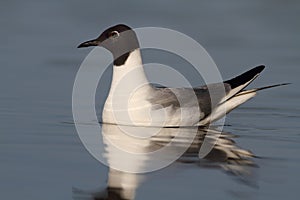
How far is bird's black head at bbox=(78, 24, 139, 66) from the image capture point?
11711mm

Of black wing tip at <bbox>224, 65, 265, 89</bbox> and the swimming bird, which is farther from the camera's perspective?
black wing tip at <bbox>224, 65, 265, 89</bbox>

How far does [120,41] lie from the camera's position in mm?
11734

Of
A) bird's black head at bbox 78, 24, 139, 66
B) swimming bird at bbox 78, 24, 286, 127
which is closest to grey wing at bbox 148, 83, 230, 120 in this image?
swimming bird at bbox 78, 24, 286, 127

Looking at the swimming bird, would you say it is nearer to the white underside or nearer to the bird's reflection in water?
the white underside

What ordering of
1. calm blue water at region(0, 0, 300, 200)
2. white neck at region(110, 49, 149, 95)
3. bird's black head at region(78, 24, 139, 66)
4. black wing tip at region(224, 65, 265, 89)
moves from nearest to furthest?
calm blue water at region(0, 0, 300, 200)
white neck at region(110, 49, 149, 95)
bird's black head at region(78, 24, 139, 66)
black wing tip at region(224, 65, 265, 89)

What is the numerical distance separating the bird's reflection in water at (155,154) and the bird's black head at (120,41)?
1.02 m

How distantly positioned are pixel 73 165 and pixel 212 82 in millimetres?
3868

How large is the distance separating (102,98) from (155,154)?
3.21 m

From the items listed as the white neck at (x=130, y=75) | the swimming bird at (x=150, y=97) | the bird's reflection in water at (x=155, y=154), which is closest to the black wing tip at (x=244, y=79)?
the swimming bird at (x=150, y=97)

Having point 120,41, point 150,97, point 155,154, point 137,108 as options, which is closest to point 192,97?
point 150,97

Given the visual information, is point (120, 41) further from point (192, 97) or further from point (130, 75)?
point (192, 97)

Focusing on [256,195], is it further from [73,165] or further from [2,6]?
[2,6]

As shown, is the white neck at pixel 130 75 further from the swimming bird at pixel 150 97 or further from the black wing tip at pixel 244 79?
the black wing tip at pixel 244 79

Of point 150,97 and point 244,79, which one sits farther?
point 244,79
